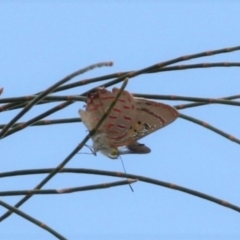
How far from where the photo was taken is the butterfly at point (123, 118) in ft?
7.93

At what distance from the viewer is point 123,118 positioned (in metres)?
2.50

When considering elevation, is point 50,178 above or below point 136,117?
below

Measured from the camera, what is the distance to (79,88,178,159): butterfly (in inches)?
95.2

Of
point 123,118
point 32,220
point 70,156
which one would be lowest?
point 32,220

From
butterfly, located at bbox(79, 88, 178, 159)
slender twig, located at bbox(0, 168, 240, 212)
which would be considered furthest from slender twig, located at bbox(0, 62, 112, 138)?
butterfly, located at bbox(79, 88, 178, 159)

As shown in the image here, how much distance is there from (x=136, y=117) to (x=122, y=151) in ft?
0.95

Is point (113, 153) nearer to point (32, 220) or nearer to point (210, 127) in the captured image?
point (210, 127)

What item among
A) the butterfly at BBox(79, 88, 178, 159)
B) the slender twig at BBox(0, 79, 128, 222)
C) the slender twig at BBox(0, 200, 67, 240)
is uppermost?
the butterfly at BBox(79, 88, 178, 159)

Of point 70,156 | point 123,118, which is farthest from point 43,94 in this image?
point 123,118

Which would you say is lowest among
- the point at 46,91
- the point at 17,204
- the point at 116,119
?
the point at 17,204

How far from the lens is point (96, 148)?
272 cm

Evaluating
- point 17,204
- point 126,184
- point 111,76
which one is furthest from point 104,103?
point 17,204

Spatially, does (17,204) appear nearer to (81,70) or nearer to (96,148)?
(96,148)

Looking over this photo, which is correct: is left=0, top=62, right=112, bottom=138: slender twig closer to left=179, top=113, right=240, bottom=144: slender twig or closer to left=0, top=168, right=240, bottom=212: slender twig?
left=0, top=168, right=240, bottom=212: slender twig
